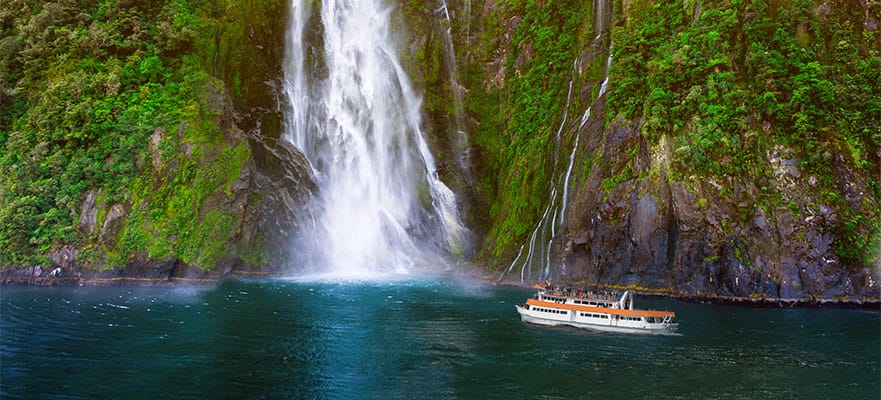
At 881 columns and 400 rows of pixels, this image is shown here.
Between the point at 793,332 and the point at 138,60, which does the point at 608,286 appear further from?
the point at 138,60

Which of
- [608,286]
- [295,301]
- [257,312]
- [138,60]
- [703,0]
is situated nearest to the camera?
[257,312]

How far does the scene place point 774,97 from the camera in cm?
4284

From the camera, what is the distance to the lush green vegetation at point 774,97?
4188cm

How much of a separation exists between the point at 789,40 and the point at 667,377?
3016 centimetres

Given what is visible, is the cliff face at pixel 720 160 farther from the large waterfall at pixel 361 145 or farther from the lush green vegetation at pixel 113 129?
the lush green vegetation at pixel 113 129

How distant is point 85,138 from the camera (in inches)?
1903

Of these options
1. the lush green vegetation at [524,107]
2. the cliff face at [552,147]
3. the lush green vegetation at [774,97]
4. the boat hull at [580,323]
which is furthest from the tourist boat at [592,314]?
the lush green vegetation at [524,107]

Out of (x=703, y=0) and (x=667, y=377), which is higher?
(x=703, y=0)

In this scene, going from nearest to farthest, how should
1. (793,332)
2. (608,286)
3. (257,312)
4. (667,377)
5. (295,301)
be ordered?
(667,377) < (793,332) < (257,312) < (295,301) < (608,286)

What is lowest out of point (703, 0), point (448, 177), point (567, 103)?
point (448, 177)

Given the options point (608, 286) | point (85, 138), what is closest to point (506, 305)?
Answer: point (608, 286)

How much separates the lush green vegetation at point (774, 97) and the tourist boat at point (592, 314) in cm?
1339

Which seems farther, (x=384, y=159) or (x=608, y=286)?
(x=384, y=159)

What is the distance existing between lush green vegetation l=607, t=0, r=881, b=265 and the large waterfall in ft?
59.1
